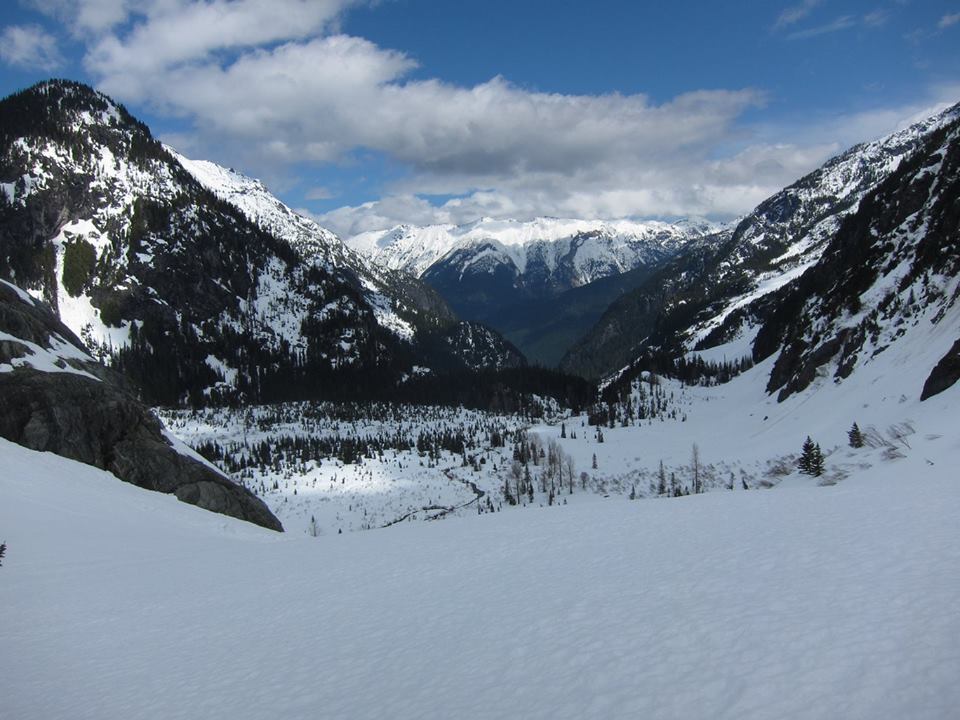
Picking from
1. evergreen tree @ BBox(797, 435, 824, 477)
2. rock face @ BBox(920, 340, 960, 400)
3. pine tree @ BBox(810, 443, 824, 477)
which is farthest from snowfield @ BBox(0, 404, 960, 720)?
rock face @ BBox(920, 340, 960, 400)

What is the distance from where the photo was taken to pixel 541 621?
1196cm

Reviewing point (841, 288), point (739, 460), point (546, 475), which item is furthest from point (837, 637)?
point (841, 288)

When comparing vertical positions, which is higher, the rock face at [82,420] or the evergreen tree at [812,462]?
the rock face at [82,420]

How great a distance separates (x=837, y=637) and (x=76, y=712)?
1343cm

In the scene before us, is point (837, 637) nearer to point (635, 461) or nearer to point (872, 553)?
point (872, 553)

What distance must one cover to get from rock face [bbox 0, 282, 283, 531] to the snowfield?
19.1 meters

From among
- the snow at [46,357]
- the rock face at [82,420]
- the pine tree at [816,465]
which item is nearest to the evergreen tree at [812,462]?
the pine tree at [816,465]

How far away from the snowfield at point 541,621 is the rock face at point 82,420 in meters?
19.1

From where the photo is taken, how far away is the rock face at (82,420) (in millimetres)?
40344

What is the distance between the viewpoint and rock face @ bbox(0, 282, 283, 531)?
40.3 meters

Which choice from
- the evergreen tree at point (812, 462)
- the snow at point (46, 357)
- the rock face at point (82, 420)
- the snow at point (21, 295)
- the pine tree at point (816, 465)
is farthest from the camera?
the snow at point (21, 295)

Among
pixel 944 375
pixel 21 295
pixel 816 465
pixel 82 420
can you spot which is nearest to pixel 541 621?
pixel 82 420

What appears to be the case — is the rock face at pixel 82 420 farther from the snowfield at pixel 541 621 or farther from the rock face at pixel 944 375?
the rock face at pixel 944 375

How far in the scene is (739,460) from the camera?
9131 centimetres
